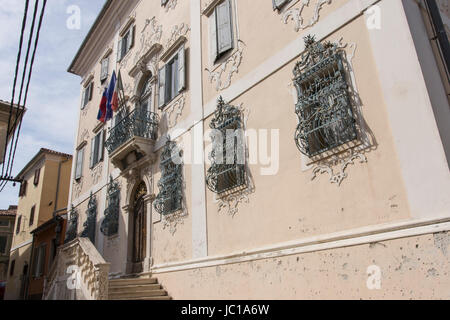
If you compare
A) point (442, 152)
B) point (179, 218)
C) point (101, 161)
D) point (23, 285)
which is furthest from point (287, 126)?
point (23, 285)

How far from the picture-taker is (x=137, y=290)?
775 cm

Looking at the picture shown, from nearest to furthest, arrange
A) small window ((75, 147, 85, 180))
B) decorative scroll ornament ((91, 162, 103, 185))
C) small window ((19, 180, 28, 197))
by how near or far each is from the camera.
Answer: decorative scroll ornament ((91, 162, 103, 185)) → small window ((75, 147, 85, 180)) → small window ((19, 180, 28, 197))

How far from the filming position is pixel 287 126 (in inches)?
228

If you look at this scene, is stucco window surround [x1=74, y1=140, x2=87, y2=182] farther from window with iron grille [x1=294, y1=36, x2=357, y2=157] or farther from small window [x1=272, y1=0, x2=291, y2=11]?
window with iron grille [x1=294, y1=36, x2=357, y2=157]

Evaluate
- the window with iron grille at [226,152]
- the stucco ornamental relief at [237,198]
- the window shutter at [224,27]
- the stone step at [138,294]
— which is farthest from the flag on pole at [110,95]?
the stone step at [138,294]

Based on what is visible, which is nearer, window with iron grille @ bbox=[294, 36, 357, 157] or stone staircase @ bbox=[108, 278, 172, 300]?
window with iron grille @ bbox=[294, 36, 357, 157]

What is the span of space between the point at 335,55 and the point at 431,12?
4.44 ft

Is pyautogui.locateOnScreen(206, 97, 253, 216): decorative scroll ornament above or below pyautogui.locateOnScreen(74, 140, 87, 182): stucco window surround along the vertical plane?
below

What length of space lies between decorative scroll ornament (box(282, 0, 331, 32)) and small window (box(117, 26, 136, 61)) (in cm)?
784

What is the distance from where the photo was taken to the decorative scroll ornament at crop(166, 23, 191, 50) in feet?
31.3

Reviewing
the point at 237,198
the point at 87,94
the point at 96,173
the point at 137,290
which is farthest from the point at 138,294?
the point at 87,94

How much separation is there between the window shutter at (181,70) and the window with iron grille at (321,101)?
3.84 m

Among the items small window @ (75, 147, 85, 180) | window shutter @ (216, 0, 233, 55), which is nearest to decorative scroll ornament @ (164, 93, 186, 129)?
window shutter @ (216, 0, 233, 55)

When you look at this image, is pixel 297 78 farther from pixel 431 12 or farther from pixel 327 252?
pixel 327 252
